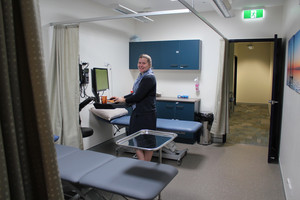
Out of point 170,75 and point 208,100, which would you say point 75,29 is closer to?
point 170,75

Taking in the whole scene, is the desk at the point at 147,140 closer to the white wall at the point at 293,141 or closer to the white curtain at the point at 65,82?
the white wall at the point at 293,141

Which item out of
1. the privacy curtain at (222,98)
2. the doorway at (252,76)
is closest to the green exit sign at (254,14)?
the privacy curtain at (222,98)

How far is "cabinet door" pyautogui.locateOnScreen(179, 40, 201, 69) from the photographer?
526 centimetres

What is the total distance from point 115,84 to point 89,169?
331 centimetres

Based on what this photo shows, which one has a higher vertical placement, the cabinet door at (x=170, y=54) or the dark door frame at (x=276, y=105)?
the cabinet door at (x=170, y=54)

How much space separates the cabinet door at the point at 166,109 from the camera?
5.29 metres

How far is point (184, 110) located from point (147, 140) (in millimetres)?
2829

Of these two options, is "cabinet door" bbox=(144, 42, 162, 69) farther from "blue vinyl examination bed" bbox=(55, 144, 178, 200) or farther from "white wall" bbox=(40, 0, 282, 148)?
"blue vinyl examination bed" bbox=(55, 144, 178, 200)

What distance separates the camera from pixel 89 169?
2.28 metres

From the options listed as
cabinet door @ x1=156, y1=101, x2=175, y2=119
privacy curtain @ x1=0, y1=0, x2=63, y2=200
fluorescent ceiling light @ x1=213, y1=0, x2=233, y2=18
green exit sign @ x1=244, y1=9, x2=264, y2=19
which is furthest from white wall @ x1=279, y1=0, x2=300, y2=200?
cabinet door @ x1=156, y1=101, x2=175, y2=119

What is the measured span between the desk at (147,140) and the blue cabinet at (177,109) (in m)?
2.54

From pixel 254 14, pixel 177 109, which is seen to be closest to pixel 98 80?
pixel 177 109

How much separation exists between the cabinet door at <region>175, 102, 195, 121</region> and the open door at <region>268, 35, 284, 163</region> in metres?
1.53

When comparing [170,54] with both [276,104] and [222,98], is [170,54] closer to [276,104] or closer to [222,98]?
[222,98]
